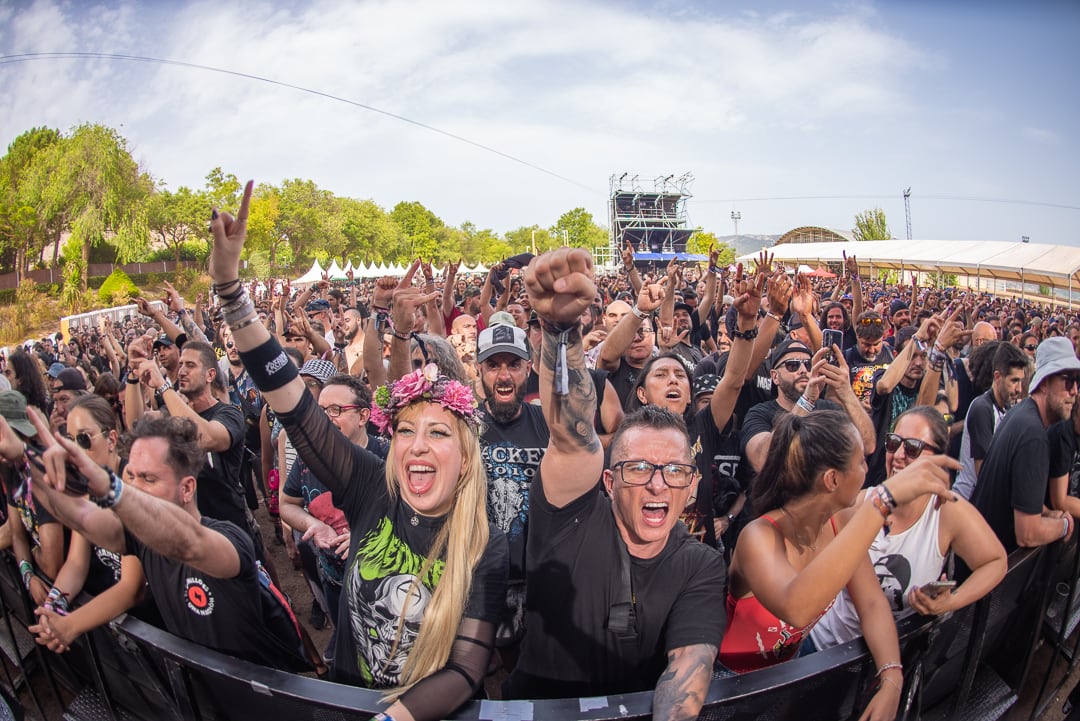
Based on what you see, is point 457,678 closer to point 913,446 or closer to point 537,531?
point 537,531

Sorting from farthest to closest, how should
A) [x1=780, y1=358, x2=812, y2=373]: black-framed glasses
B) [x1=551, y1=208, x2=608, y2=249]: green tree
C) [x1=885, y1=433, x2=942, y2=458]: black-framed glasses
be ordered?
[x1=551, y1=208, x2=608, y2=249]: green tree, [x1=780, y1=358, x2=812, y2=373]: black-framed glasses, [x1=885, y1=433, x2=942, y2=458]: black-framed glasses

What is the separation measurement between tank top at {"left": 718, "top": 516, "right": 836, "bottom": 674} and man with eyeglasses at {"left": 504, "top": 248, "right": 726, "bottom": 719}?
363 mm

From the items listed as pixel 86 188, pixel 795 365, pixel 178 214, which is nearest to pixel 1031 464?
pixel 795 365

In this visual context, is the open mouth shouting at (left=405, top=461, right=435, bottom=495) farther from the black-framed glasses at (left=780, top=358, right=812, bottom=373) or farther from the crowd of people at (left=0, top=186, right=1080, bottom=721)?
the black-framed glasses at (left=780, top=358, right=812, bottom=373)

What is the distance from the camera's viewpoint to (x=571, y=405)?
2.10 metres

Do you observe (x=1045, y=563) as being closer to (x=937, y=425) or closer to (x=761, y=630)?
(x=937, y=425)

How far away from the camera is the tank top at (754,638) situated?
7.58 feet

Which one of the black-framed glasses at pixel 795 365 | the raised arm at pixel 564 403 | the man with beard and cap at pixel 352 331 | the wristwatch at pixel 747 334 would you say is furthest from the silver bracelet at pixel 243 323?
the man with beard and cap at pixel 352 331

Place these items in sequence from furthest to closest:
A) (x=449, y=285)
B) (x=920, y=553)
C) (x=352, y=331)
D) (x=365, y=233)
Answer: (x=365, y=233), (x=352, y=331), (x=449, y=285), (x=920, y=553)

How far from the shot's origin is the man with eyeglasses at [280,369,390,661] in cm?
320

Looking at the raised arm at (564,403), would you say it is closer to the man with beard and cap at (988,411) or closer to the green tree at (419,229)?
the man with beard and cap at (988,411)

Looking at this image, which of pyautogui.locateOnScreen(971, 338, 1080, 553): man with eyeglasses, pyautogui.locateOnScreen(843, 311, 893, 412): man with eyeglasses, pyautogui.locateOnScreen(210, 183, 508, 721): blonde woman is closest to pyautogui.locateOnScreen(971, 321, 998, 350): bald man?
pyautogui.locateOnScreen(843, 311, 893, 412): man with eyeglasses

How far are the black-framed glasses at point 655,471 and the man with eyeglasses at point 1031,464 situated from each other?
194cm

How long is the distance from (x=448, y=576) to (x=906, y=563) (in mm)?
1809
